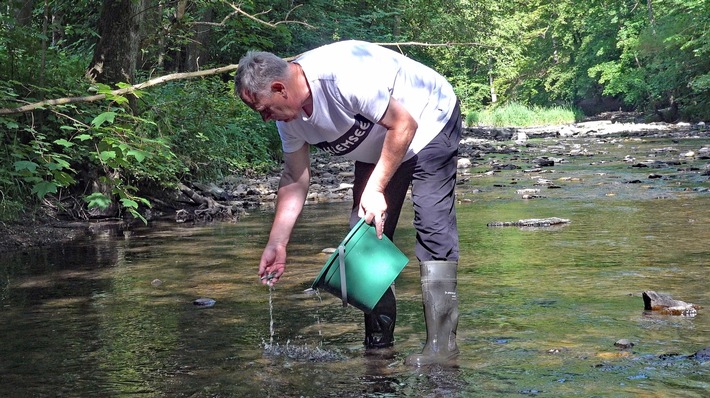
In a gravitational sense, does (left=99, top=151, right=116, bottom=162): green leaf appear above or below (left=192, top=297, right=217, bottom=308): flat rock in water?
above

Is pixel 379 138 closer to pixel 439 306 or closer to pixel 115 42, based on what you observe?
pixel 439 306

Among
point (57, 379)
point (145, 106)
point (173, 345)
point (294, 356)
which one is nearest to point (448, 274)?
point (294, 356)

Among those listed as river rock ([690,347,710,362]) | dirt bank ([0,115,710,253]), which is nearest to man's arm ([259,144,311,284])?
river rock ([690,347,710,362])

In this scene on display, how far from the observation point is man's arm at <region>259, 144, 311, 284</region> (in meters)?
4.17

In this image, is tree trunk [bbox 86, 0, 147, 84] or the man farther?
tree trunk [bbox 86, 0, 147, 84]

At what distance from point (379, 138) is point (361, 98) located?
1.21 ft

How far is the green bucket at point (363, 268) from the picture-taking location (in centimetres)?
379

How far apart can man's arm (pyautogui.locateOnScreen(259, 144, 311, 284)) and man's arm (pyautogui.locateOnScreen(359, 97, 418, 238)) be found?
0.59m

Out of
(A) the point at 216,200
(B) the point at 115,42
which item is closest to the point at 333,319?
(B) the point at 115,42

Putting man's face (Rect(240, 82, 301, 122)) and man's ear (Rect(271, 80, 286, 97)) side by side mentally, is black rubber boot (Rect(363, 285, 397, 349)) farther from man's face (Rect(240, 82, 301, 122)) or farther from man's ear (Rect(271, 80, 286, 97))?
man's ear (Rect(271, 80, 286, 97))

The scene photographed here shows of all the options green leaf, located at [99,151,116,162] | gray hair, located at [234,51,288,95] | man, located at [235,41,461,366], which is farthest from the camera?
green leaf, located at [99,151,116,162]

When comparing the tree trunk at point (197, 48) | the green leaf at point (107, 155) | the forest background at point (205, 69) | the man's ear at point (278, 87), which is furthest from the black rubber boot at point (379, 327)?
the tree trunk at point (197, 48)

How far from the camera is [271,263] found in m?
4.19

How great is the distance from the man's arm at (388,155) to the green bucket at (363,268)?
13 cm
